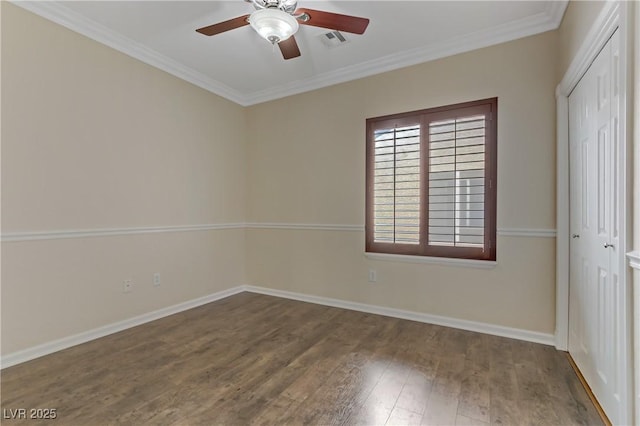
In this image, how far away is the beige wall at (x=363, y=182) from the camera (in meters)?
2.63

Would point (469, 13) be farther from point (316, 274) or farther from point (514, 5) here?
point (316, 274)

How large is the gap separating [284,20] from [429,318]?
290 cm

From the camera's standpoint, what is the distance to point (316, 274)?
3.78 meters

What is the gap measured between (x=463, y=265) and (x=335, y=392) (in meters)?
1.76

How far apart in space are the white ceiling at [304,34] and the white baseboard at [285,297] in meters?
2.61

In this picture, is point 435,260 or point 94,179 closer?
point 94,179

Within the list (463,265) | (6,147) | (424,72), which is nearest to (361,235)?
(463,265)

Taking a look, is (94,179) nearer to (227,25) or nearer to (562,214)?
(227,25)

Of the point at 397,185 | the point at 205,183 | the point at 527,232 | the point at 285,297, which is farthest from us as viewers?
the point at 285,297

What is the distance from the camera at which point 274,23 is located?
2002 mm

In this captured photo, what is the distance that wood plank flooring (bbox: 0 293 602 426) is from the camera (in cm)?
170

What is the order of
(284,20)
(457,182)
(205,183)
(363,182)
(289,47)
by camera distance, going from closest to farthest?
(284,20) → (289,47) → (457,182) → (363,182) → (205,183)

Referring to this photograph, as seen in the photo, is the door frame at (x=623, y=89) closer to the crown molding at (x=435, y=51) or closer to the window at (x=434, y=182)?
the crown molding at (x=435, y=51)

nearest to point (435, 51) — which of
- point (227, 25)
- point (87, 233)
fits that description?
point (227, 25)
